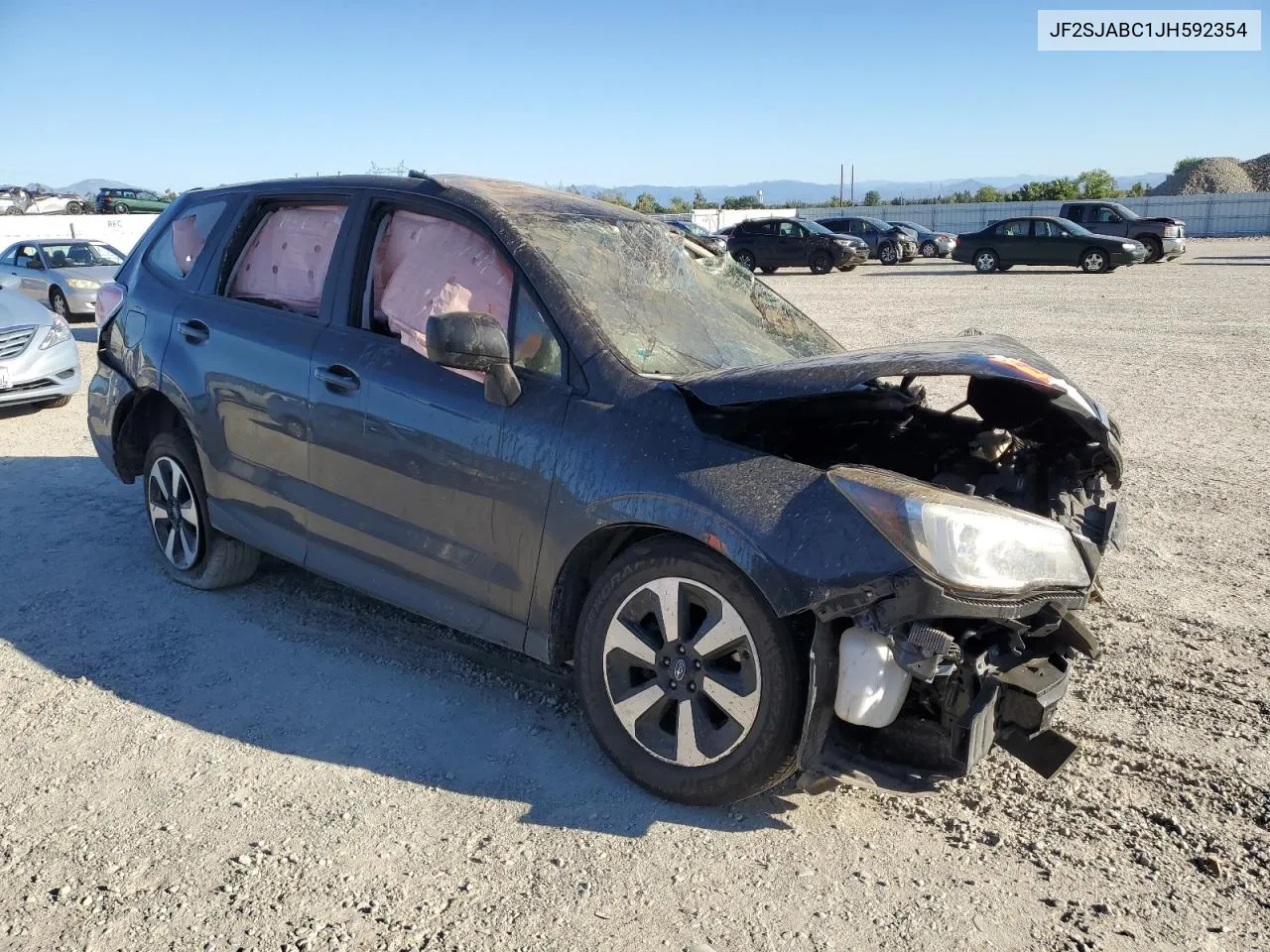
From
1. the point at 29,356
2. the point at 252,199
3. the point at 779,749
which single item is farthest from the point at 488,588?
the point at 29,356

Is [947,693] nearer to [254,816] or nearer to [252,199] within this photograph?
[254,816]

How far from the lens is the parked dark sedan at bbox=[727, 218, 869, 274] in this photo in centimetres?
3031

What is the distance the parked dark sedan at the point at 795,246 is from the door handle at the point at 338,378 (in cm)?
2697

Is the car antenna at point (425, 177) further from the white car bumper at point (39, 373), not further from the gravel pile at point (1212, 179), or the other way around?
the gravel pile at point (1212, 179)

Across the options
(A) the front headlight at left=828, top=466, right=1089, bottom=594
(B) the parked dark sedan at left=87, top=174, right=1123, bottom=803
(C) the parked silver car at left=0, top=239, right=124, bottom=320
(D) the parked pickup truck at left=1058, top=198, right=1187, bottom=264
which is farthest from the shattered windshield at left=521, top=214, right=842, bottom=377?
(D) the parked pickup truck at left=1058, top=198, right=1187, bottom=264

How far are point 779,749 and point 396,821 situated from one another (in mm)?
1177

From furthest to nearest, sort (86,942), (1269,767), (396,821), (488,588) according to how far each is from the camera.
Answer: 1. (488,588)
2. (1269,767)
3. (396,821)
4. (86,942)

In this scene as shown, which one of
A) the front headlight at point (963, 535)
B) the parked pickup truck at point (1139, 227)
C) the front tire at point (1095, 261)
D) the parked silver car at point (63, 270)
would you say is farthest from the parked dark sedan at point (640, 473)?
the parked pickup truck at point (1139, 227)

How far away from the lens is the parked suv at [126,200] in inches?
1720

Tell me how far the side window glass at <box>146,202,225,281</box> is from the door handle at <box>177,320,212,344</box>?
1.01 feet

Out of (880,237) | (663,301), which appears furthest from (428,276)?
(880,237)

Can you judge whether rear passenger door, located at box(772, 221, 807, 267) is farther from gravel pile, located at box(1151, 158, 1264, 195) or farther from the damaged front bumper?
gravel pile, located at box(1151, 158, 1264, 195)

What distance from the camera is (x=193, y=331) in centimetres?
485

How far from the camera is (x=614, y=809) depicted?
130 inches
